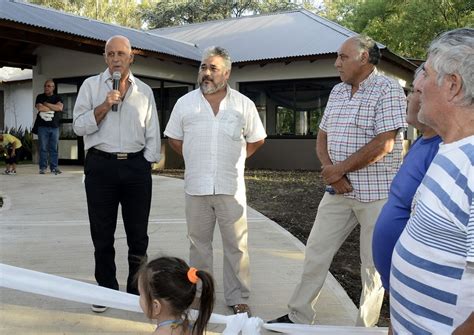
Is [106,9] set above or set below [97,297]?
above

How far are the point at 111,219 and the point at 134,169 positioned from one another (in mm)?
441

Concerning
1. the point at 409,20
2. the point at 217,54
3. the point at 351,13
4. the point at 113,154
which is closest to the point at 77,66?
the point at 113,154

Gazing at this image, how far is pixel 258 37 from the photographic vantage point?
18.9m

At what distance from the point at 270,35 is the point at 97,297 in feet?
56.9

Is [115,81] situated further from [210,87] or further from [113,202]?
[113,202]

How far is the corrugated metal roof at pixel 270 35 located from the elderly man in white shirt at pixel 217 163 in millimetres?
12025

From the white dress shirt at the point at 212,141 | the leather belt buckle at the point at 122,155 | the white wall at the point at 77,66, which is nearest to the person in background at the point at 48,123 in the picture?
the white wall at the point at 77,66

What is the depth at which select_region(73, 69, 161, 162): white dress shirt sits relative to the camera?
4051 millimetres

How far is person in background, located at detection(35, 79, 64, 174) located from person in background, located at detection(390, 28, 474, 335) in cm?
1143

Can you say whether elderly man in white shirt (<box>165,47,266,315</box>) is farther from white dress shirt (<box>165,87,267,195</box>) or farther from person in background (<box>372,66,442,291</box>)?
person in background (<box>372,66,442,291</box>)

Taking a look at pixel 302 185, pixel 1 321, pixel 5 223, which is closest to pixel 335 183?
pixel 1 321

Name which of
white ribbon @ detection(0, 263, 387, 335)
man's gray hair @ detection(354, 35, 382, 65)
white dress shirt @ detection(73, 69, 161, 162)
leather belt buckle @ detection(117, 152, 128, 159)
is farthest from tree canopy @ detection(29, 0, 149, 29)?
white ribbon @ detection(0, 263, 387, 335)

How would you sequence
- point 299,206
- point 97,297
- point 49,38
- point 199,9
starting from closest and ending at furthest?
point 97,297
point 299,206
point 49,38
point 199,9

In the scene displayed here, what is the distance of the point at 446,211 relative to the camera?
1646 mm
